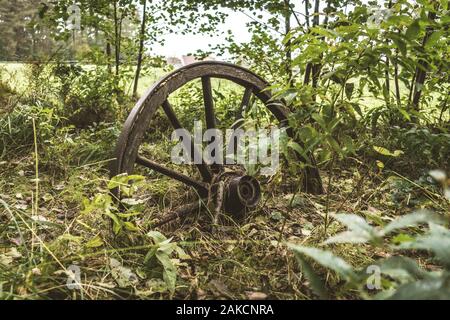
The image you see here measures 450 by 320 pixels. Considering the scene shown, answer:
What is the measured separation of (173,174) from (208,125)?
46 centimetres

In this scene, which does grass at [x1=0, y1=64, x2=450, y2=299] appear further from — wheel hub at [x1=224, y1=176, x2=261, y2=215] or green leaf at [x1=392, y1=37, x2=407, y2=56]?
green leaf at [x1=392, y1=37, x2=407, y2=56]

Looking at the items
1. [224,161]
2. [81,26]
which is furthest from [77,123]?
[224,161]

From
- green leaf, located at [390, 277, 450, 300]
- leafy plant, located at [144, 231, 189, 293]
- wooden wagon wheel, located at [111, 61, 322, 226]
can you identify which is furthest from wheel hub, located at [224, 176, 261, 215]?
green leaf, located at [390, 277, 450, 300]

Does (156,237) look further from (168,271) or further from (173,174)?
(173,174)

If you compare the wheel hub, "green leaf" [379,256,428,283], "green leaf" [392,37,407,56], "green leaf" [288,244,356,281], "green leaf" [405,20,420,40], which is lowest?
the wheel hub

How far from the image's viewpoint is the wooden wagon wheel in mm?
1796

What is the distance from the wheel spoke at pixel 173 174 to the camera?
75.5 inches

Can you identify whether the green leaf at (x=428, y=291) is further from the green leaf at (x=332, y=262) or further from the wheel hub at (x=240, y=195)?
the wheel hub at (x=240, y=195)

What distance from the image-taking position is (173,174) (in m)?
2.09

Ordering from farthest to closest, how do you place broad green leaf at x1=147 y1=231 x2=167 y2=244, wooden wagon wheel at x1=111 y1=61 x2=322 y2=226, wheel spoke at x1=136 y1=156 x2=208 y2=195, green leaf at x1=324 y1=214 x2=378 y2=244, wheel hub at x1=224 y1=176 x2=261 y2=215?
wheel hub at x1=224 y1=176 x2=261 y2=215
wheel spoke at x1=136 y1=156 x2=208 y2=195
wooden wagon wheel at x1=111 y1=61 x2=322 y2=226
broad green leaf at x1=147 y1=231 x2=167 y2=244
green leaf at x1=324 y1=214 x2=378 y2=244

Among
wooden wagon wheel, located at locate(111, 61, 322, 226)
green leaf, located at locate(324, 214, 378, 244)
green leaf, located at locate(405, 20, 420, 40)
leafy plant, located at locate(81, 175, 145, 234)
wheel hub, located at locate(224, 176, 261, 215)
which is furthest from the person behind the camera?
wheel hub, located at locate(224, 176, 261, 215)

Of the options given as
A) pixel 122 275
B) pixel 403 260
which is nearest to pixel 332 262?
pixel 403 260

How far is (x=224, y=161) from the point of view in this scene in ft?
8.23
